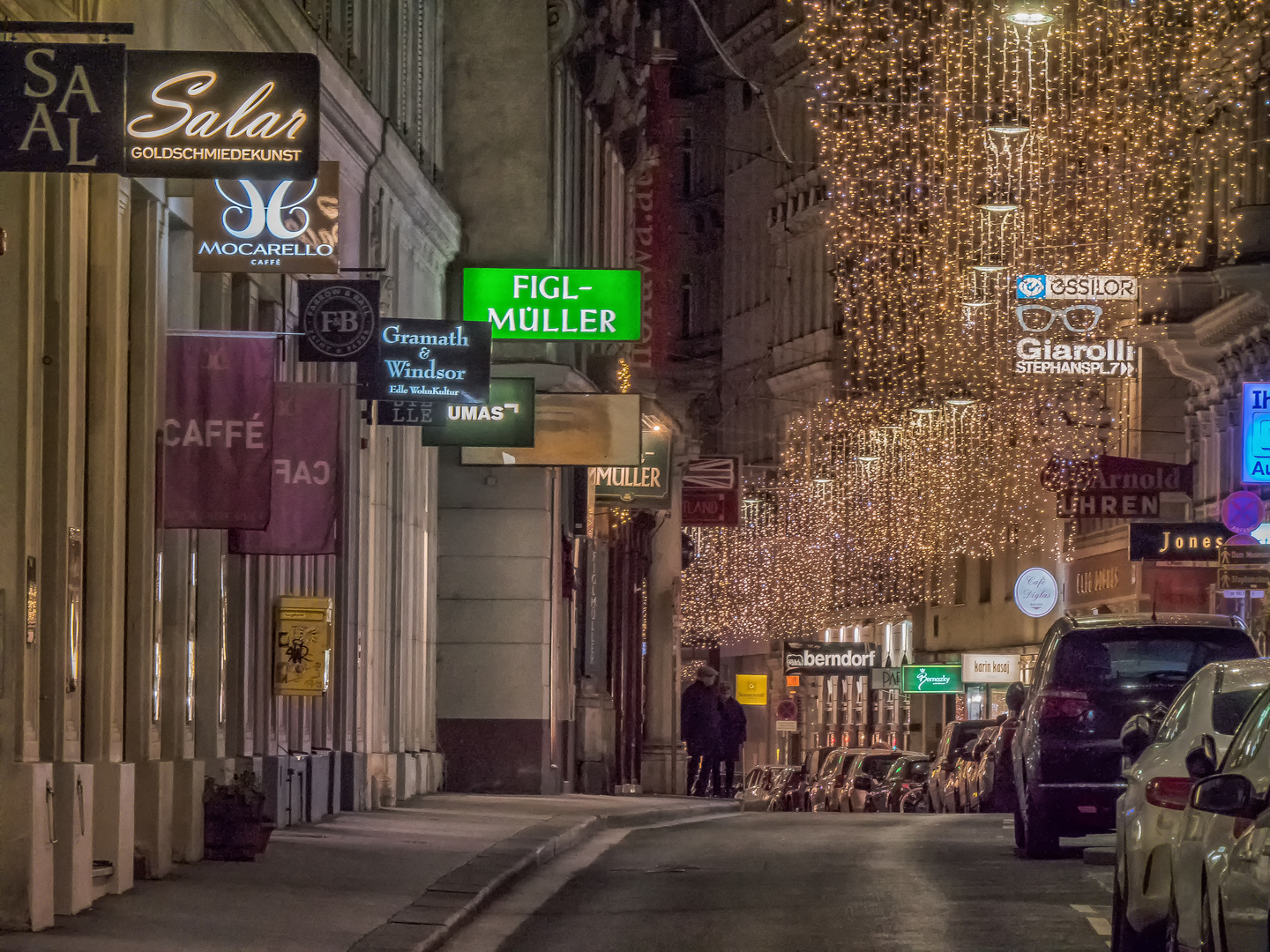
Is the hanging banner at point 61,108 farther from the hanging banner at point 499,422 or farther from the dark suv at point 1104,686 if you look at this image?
the hanging banner at point 499,422

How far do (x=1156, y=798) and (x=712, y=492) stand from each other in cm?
3828

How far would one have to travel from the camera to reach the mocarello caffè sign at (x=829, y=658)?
71062 millimetres

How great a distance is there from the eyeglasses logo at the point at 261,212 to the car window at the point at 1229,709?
8.28 metres

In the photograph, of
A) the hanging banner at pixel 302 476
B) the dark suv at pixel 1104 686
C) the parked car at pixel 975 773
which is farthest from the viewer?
the parked car at pixel 975 773

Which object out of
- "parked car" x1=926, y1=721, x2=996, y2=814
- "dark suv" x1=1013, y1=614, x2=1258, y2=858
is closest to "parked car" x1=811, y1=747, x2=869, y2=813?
"parked car" x1=926, y1=721, x2=996, y2=814

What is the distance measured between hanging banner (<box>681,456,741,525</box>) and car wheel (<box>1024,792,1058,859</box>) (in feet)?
95.3

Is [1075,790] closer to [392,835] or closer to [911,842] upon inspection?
[911,842]

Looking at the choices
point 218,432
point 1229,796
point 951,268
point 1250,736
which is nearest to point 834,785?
point 951,268

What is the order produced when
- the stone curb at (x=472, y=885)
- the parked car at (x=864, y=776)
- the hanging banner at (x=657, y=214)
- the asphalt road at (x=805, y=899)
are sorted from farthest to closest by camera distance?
the hanging banner at (x=657, y=214) → the parked car at (x=864, y=776) → the asphalt road at (x=805, y=899) → the stone curb at (x=472, y=885)

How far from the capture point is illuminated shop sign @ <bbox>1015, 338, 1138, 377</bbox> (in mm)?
44844

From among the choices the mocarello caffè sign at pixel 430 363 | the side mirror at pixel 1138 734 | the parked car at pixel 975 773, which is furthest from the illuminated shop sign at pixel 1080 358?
the side mirror at pixel 1138 734

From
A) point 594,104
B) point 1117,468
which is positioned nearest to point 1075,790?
point 594,104

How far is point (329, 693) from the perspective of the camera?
82.2 feet

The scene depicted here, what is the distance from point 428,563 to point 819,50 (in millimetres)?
47330
